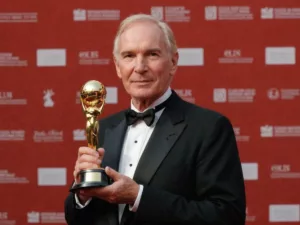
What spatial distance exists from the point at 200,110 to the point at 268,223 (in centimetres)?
211

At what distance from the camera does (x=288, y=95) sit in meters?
3.93

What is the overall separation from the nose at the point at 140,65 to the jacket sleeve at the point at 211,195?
30 cm

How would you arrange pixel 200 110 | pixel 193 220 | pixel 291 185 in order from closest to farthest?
1. pixel 193 220
2. pixel 200 110
3. pixel 291 185

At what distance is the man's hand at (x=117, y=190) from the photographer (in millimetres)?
1796

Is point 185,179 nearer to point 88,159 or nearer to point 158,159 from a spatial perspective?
point 158,159

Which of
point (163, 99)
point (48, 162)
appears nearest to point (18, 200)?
point (48, 162)

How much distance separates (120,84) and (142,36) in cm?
201

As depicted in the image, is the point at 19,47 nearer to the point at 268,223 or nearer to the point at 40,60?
the point at 40,60

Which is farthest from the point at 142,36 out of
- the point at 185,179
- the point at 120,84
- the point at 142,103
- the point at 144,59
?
the point at 120,84

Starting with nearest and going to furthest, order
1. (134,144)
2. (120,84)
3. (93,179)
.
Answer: (93,179), (134,144), (120,84)

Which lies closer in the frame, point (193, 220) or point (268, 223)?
point (193, 220)

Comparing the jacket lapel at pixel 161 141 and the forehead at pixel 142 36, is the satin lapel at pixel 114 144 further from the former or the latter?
the forehead at pixel 142 36

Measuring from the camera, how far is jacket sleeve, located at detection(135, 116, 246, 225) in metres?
1.87

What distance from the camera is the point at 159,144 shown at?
1980 mm
